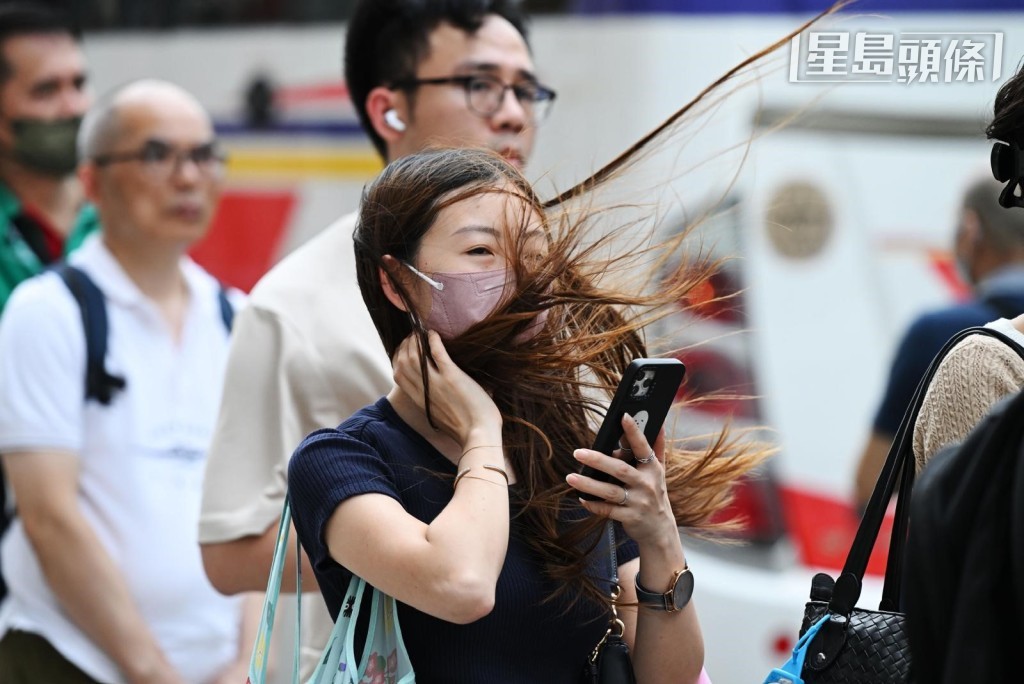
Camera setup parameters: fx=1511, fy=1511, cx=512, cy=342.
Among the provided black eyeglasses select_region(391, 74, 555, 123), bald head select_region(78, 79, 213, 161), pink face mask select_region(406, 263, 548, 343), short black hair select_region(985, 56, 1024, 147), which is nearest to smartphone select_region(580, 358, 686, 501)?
pink face mask select_region(406, 263, 548, 343)

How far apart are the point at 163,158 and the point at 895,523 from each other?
2550mm

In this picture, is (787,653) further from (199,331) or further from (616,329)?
(616,329)

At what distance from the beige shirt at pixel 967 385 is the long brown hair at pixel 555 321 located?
40 cm

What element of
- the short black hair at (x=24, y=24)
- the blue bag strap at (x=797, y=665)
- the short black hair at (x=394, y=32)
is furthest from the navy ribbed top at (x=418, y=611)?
the short black hair at (x=24, y=24)

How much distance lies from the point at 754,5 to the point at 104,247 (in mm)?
2033

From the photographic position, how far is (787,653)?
14.5 feet

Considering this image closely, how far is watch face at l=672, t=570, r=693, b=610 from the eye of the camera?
218 centimetres

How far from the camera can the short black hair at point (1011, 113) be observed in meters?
2.05

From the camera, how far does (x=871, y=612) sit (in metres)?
2.12

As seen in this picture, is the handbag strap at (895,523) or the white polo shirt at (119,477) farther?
the white polo shirt at (119,477)

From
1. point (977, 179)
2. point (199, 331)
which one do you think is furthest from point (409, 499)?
point (977, 179)

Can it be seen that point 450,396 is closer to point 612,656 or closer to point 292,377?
point 612,656

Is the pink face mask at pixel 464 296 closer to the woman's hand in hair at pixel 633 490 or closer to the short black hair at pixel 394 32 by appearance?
the woman's hand in hair at pixel 633 490

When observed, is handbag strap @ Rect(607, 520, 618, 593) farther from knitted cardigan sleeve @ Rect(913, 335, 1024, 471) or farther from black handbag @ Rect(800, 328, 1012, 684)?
knitted cardigan sleeve @ Rect(913, 335, 1024, 471)
